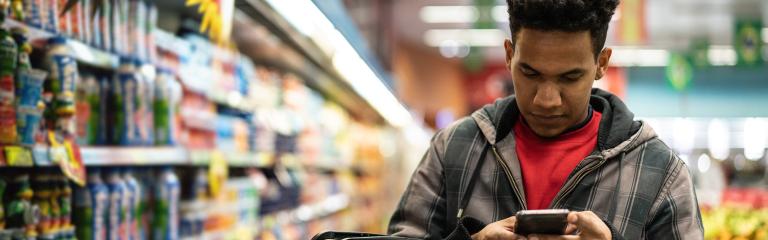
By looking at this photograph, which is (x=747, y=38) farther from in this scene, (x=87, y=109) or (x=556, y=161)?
(x=556, y=161)

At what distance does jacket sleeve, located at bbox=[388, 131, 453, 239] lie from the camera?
1824 mm

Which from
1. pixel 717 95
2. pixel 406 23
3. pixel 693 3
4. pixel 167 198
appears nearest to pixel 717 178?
pixel 693 3

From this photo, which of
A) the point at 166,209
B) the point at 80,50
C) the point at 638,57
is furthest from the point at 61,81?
the point at 638,57

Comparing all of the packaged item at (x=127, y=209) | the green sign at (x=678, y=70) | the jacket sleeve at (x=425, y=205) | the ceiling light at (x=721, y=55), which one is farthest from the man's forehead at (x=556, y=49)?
the ceiling light at (x=721, y=55)

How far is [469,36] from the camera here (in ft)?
49.2

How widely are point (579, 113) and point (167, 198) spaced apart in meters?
2.14

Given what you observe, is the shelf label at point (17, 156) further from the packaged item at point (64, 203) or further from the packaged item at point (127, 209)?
the packaged item at point (127, 209)

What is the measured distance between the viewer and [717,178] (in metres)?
11.3

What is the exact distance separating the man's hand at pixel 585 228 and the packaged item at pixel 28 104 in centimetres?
142

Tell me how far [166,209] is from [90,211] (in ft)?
2.15

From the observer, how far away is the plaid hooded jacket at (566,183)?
5.53 feet

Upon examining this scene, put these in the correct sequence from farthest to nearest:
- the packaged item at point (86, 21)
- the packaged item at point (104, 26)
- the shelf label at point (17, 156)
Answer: the packaged item at point (104, 26) < the packaged item at point (86, 21) < the shelf label at point (17, 156)

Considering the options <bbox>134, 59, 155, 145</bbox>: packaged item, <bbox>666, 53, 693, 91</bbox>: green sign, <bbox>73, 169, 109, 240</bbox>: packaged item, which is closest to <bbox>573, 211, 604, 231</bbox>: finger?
<bbox>73, 169, 109, 240</bbox>: packaged item

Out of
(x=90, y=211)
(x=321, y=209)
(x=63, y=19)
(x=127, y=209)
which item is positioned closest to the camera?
(x=63, y=19)
